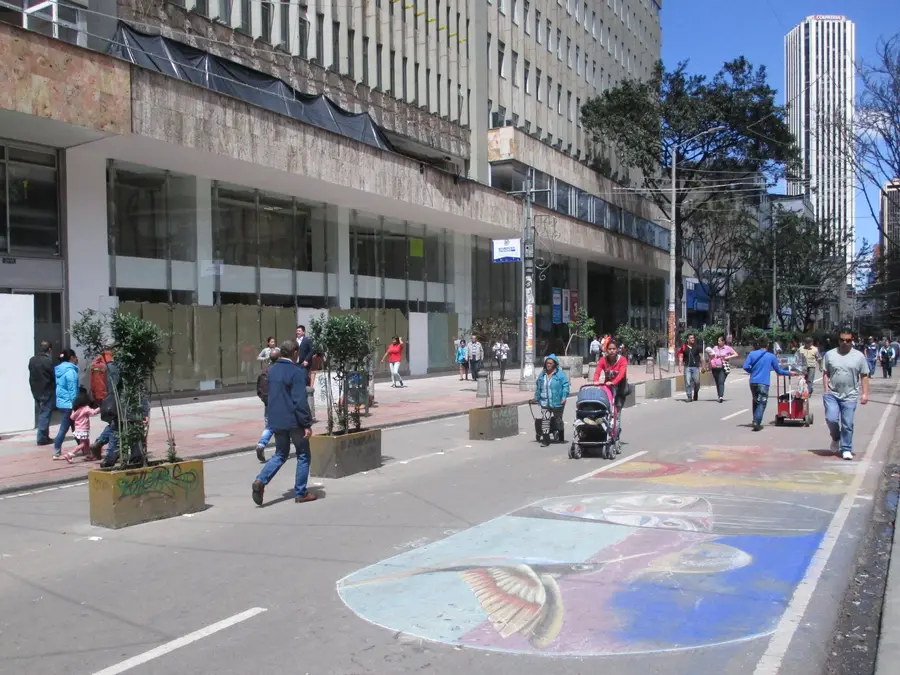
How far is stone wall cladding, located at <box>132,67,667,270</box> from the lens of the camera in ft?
59.4

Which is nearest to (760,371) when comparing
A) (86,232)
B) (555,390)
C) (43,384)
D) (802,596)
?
(555,390)

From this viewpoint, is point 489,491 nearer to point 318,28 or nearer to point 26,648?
point 26,648

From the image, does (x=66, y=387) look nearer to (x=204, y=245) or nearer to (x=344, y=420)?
(x=344, y=420)

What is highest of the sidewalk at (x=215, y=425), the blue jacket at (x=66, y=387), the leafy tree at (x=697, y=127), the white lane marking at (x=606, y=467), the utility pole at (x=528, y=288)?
the leafy tree at (x=697, y=127)

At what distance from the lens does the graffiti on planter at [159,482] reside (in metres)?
7.99

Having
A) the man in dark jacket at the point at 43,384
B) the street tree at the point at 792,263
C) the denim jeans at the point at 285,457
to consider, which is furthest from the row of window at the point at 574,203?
the denim jeans at the point at 285,457

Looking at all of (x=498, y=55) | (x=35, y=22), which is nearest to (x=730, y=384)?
(x=498, y=55)

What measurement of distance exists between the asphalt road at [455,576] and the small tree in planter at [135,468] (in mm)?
236

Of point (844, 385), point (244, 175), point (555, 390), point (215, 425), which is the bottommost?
point (215, 425)

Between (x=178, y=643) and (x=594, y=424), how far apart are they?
8101 millimetres

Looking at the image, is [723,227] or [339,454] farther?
[723,227]

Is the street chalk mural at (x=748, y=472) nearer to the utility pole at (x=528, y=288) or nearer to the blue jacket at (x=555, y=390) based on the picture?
the blue jacket at (x=555, y=390)

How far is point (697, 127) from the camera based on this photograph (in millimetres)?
44406

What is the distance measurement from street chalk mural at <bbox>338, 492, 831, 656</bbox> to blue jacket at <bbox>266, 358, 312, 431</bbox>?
2343 millimetres
